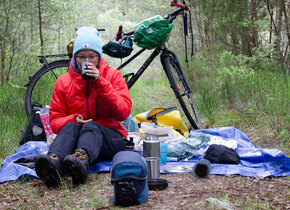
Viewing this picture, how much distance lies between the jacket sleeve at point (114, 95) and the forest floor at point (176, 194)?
0.51 metres

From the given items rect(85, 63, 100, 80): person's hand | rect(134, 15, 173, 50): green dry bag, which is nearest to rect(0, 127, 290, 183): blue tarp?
rect(85, 63, 100, 80): person's hand

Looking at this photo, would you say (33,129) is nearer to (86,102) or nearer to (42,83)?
(42,83)

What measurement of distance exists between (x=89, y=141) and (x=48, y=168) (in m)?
0.37

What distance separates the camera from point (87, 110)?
2.92 m

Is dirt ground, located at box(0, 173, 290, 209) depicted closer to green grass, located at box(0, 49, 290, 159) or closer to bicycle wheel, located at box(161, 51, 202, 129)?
green grass, located at box(0, 49, 290, 159)

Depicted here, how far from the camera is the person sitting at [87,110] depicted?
2.53m

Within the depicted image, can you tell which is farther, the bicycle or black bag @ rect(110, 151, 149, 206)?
the bicycle

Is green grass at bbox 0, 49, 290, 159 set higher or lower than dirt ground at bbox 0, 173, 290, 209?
higher

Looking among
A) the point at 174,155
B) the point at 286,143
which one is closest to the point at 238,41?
the point at 286,143

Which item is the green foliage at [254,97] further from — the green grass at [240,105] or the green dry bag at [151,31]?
the green dry bag at [151,31]

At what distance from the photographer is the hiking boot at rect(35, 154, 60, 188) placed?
2.26 meters

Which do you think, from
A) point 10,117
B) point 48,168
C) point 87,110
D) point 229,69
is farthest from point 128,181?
point 229,69

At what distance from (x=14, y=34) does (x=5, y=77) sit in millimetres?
750

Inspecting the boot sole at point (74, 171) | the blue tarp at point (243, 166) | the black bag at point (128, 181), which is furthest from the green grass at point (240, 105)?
the black bag at point (128, 181)
